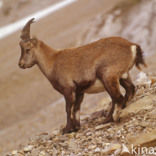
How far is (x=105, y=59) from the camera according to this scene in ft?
22.6

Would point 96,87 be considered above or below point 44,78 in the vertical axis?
above

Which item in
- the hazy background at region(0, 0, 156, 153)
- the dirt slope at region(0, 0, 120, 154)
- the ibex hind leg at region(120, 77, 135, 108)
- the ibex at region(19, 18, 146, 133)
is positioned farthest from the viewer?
the hazy background at region(0, 0, 156, 153)

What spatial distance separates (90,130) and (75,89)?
2.82 feet

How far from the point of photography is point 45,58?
7609 mm

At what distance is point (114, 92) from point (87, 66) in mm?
755

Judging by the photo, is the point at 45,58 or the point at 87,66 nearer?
the point at 87,66

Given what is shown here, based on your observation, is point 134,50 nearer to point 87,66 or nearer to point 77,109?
point 87,66

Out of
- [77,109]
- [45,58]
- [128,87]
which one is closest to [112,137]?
[77,109]

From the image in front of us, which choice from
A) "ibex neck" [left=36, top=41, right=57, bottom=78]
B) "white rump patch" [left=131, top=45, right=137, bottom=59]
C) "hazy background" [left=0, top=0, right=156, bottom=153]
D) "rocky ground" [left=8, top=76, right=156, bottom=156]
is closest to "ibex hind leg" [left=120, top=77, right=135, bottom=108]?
"rocky ground" [left=8, top=76, right=156, bottom=156]

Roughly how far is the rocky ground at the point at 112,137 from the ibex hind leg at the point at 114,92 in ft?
0.54

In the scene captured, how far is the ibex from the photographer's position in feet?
22.5

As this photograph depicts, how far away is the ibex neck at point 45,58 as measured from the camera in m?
7.54

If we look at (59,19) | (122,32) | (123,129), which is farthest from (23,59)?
(59,19)

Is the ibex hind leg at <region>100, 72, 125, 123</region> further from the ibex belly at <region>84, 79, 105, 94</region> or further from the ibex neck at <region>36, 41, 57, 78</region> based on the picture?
the ibex neck at <region>36, 41, 57, 78</region>
